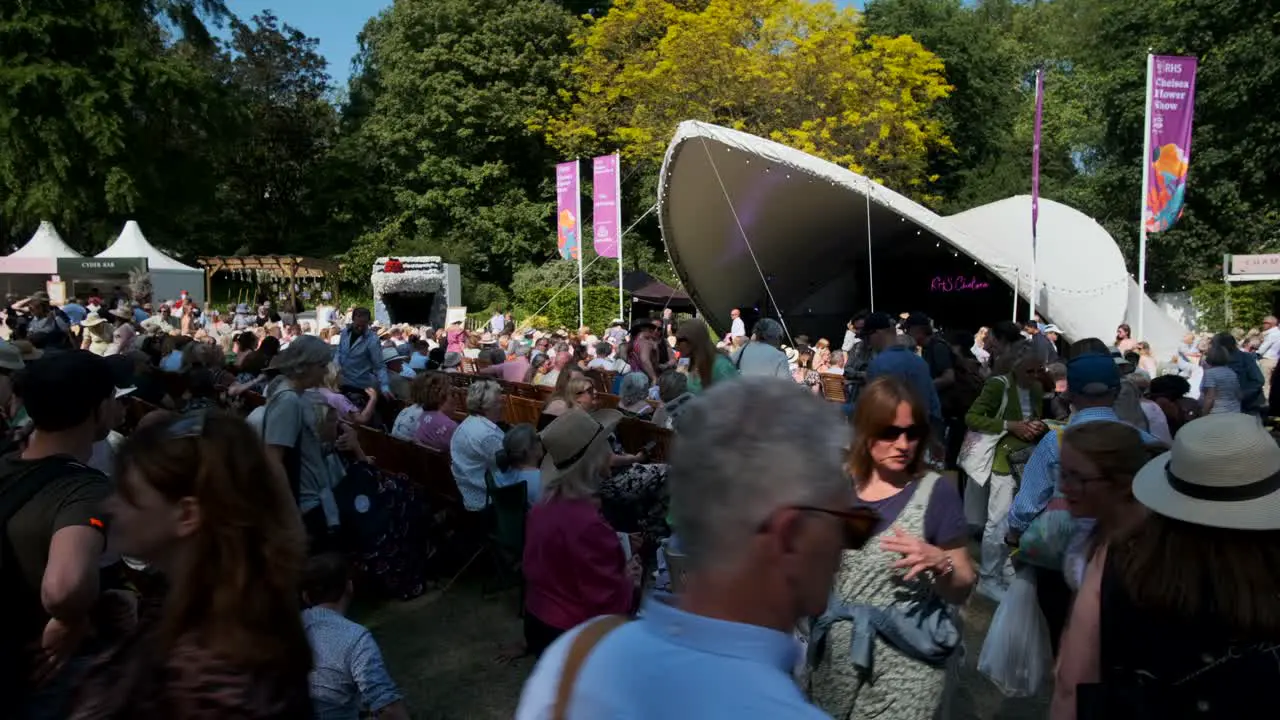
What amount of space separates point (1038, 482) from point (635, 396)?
4.24 meters

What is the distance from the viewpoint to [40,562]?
227 cm

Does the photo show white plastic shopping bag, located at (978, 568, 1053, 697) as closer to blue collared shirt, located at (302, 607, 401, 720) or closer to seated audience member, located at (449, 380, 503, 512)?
blue collared shirt, located at (302, 607, 401, 720)

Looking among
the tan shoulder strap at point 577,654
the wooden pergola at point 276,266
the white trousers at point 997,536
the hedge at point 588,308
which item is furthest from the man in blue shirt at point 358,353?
the wooden pergola at point 276,266

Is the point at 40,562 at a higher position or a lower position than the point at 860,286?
lower

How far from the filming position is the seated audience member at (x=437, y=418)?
24.4 feet

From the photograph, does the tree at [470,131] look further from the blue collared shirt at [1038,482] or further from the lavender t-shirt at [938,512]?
the lavender t-shirt at [938,512]

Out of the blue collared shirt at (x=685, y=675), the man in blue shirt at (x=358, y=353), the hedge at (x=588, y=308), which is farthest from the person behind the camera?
the hedge at (x=588, y=308)

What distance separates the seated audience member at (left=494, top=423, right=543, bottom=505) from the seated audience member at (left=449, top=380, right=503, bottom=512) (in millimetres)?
671

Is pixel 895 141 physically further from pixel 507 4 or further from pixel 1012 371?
pixel 1012 371

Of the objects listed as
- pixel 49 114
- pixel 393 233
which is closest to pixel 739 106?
pixel 393 233

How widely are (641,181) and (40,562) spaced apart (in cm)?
3708

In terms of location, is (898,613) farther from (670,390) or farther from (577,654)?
(670,390)

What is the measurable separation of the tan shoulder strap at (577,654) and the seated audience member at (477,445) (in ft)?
17.2

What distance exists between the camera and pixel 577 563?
3.71 meters
